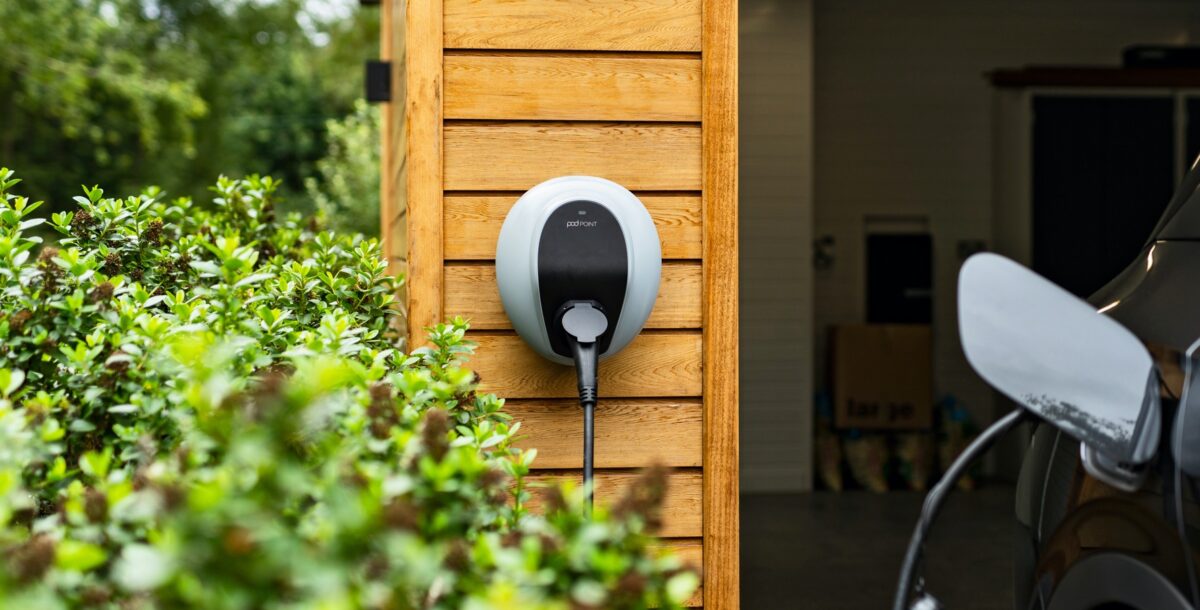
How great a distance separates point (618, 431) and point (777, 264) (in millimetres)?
4653

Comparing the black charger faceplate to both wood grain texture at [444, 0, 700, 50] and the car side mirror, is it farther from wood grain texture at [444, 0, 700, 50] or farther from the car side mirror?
the car side mirror

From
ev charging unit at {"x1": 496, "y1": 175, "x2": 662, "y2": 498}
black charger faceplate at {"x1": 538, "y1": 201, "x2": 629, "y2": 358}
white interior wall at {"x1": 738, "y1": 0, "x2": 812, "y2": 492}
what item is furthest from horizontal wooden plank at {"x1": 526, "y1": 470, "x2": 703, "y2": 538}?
white interior wall at {"x1": 738, "y1": 0, "x2": 812, "y2": 492}

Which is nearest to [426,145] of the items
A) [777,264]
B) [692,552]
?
[692,552]

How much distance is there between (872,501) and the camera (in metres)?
6.74

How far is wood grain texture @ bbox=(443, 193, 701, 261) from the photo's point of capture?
2.54 metres

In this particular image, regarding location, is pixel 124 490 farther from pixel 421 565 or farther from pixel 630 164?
pixel 630 164

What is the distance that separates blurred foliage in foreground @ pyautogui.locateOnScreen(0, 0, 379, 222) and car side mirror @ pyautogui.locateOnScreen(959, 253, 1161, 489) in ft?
42.1

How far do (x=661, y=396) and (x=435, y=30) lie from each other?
0.88m

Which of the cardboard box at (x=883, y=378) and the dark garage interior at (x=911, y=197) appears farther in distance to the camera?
the cardboard box at (x=883, y=378)

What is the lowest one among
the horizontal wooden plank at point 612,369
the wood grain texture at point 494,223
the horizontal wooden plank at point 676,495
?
the horizontal wooden plank at point 676,495

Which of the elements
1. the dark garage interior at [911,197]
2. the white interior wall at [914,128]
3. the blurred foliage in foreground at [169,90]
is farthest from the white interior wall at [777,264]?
the blurred foliage in foreground at [169,90]

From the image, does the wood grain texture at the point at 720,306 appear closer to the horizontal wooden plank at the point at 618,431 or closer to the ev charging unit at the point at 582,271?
the horizontal wooden plank at the point at 618,431

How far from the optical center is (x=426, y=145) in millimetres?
2521

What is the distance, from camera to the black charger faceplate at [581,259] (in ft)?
7.56
